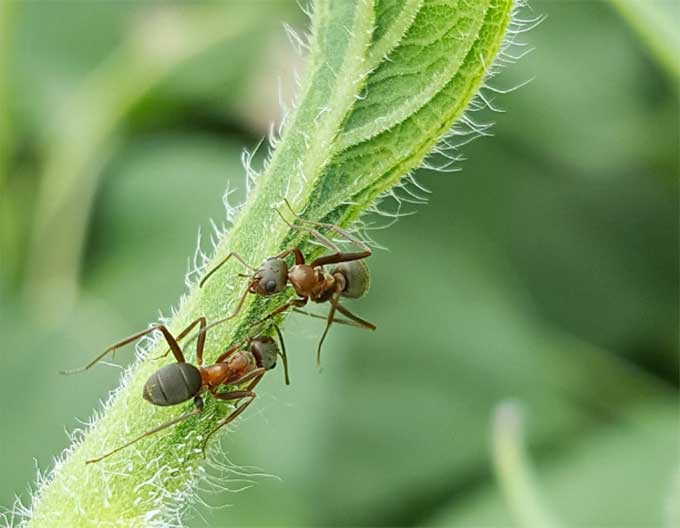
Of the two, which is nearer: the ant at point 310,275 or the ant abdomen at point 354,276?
the ant at point 310,275

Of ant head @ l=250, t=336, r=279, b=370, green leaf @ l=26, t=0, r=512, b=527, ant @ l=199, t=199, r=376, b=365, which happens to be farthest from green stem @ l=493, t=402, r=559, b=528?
green leaf @ l=26, t=0, r=512, b=527

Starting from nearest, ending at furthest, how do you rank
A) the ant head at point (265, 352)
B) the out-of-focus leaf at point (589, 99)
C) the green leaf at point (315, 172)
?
the green leaf at point (315, 172), the ant head at point (265, 352), the out-of-focus leaf at point (589, 99)

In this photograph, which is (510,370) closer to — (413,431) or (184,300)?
(413,431)

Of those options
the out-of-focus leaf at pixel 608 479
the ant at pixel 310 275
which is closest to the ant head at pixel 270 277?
the ant at pixel 310 275

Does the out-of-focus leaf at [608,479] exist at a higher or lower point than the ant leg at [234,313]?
higher

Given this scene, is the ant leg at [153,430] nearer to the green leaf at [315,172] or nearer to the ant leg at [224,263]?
the green leaf at [315,172]

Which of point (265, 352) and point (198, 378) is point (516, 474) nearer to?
point (265, 352)

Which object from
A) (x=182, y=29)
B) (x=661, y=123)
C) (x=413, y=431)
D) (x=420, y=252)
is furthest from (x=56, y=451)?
(x=661, y=123)
